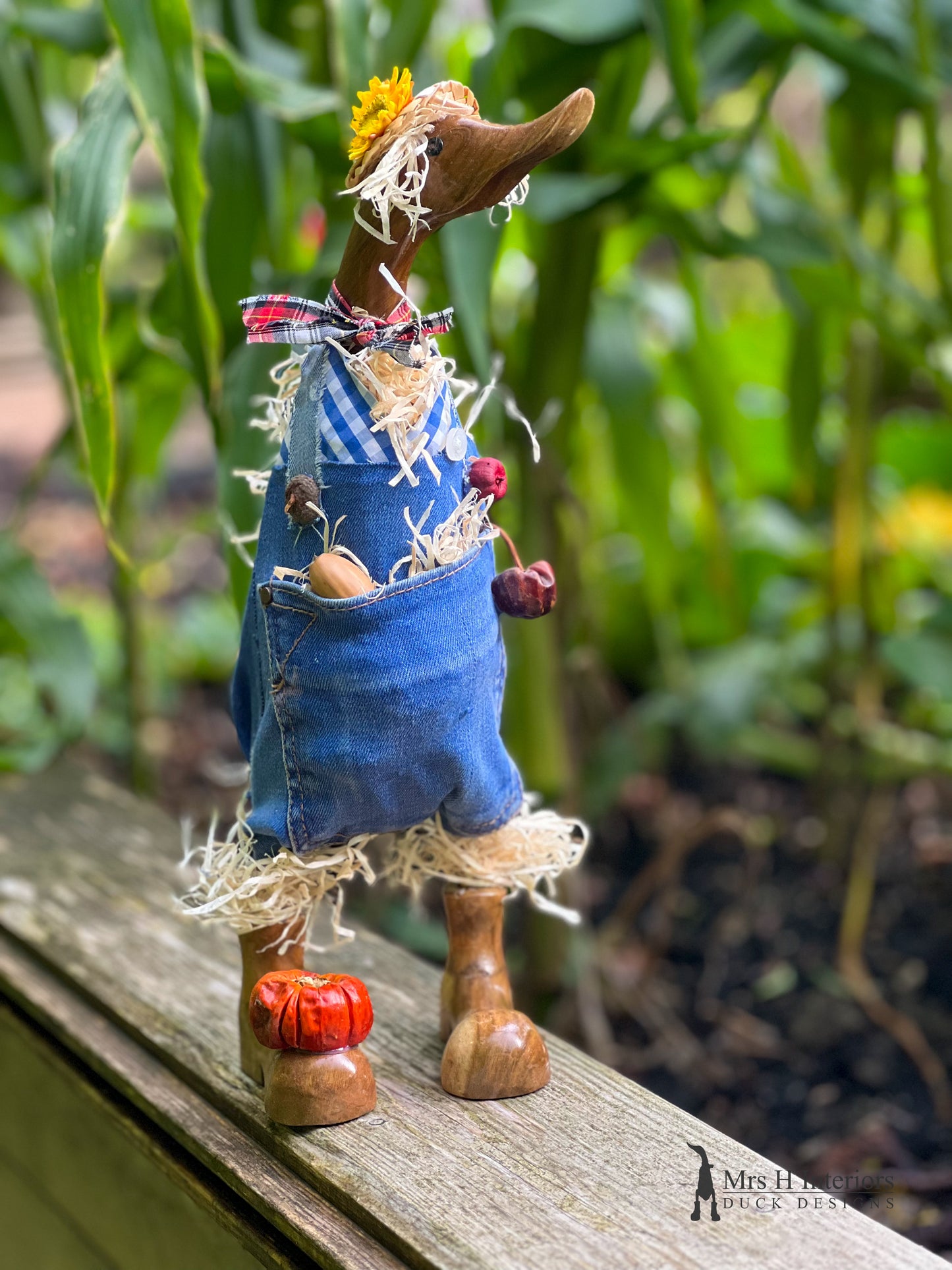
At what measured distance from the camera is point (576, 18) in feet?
2.47

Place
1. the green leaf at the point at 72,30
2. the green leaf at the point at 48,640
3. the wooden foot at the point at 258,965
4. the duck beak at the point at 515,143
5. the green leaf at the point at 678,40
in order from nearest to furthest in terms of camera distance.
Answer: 1. the duck beak at the point at 515,143
2. the wooden foot at the point at 258,965
3. the green leaf at the point at 678,40
4. the green leaf at the point at 72,30
5. the green leaf at the point at 48,640

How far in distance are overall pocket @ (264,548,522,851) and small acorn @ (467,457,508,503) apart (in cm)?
3

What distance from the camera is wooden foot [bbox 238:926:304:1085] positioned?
60 cm

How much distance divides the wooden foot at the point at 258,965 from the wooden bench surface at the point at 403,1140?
0.05ft

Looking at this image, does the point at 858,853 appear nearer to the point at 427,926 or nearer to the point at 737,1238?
the point at 427,926

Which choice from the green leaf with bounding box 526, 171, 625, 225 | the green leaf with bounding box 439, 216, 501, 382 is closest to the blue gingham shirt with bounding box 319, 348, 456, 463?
the green leaf with bounding box 439, 216, 501, 382

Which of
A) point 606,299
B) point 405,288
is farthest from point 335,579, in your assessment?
point 606,299

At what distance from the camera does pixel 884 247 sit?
1.11 metres

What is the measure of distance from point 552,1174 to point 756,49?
76 cm

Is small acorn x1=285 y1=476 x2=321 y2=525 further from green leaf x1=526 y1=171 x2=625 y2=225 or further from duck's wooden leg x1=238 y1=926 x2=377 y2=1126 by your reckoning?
green leaf x1=526 y1=171 x2=625 y2=225

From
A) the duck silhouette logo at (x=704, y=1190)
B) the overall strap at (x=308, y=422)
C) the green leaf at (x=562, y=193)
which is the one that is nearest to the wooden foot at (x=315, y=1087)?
the duck silhouette logo at (x=704, y=1190)

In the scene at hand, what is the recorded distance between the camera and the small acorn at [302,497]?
20.5 inches

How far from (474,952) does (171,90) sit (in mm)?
474

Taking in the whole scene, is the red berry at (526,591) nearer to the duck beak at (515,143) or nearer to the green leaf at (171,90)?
the duck beak at (515,143)
